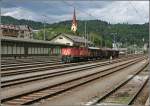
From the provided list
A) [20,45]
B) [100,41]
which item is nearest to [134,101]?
[20,45]

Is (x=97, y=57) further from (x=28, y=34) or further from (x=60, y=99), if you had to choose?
(x=28, y=34)

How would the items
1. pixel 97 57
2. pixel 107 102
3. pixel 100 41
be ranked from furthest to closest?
1. pixel 100 41
2. pixel 97 57
3. pixel 107 102

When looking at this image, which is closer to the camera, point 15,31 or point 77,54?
point 77,54

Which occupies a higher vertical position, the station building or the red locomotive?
the station building

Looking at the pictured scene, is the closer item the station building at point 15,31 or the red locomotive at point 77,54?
the red locomotive at point 77,54

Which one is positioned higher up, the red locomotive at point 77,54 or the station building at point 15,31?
the station building at point 15,31

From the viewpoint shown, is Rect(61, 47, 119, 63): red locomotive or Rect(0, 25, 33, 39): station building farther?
Rect(0, 25, 33, 39): station building

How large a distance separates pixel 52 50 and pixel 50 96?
6844 centimetres

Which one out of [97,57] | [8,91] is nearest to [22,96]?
[8,91]

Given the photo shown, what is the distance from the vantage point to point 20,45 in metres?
61.5

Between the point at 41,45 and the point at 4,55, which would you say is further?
the point at 41,45

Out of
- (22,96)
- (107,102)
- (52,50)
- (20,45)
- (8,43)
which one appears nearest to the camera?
(107,102)

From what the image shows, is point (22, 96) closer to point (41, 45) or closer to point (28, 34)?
point (41, 45)

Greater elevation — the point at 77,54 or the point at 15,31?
the point at 15,31
